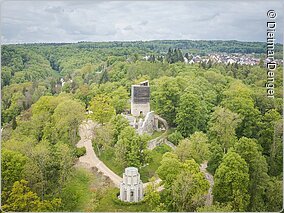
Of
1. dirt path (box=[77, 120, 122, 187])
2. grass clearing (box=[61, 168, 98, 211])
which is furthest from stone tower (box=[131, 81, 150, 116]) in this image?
grass clearing (box=[61, 168, 98, 211])

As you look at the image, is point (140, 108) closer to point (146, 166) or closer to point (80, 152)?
point (80, 152)

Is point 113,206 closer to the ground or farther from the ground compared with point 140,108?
closer to the ground

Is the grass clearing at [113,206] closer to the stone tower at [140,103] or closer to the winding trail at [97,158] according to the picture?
the winding trail at [97,158]

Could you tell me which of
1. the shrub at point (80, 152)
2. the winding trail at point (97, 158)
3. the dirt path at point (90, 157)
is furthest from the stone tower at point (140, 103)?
the shrub at point (80, 152)

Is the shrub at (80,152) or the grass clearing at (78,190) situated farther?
the shrub at (80,152)

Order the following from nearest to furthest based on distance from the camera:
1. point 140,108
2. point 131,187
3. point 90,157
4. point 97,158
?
1. point 131,187
2. point 97,158
3. point 90,157
4. point 140,108

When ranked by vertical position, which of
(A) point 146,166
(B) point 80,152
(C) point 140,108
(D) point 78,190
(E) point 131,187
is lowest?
Result: (D) point 78,190

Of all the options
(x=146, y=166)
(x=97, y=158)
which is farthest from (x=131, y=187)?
(x=97, y=158)

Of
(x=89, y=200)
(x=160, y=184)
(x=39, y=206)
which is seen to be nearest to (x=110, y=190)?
(x=89, y=200)
